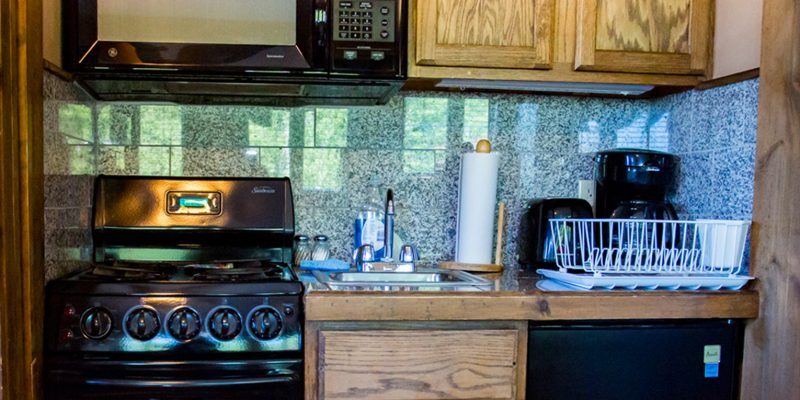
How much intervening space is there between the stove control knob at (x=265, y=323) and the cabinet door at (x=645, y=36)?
1056 mm

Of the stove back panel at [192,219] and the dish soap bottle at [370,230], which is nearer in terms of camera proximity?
the stove back panel at [192,219]

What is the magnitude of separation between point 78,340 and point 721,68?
177 centimetres

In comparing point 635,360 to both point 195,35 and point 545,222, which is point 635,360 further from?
point 195,35

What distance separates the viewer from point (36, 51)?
4.45 feet

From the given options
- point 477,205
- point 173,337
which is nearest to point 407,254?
Result: point 477,205

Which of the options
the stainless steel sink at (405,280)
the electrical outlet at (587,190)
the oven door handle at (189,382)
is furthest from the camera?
the electrical outlet at (587,190)

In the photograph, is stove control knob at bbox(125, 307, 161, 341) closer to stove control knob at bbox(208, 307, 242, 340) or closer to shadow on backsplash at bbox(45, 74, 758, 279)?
stove control knob at bbox(208, 307, 242, 340)

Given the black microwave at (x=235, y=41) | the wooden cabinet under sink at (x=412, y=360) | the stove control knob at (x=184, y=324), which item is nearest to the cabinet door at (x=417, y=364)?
the wooden cabinet under sink at (x=412, y=360)

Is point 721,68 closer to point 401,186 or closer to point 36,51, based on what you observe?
point 401,186

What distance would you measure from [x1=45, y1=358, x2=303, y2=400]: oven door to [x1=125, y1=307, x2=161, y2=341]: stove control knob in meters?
0.06

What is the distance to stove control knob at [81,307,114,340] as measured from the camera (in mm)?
1380

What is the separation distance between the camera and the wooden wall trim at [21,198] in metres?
1.25

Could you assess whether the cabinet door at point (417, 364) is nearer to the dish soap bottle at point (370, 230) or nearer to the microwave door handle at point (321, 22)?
the dish soap bottle at point (370, 230)

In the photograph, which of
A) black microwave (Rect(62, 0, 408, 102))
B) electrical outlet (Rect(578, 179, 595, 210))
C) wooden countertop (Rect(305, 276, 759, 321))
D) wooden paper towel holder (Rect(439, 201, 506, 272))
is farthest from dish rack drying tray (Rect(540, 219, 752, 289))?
black microwave (Rect(62, 0, 408, 102))
